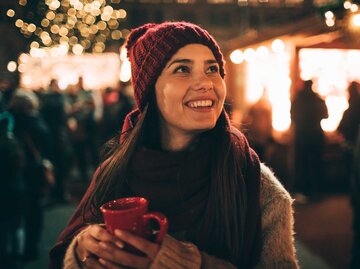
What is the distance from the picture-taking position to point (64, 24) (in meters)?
11.9

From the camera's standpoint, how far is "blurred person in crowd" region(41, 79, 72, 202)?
258 inches

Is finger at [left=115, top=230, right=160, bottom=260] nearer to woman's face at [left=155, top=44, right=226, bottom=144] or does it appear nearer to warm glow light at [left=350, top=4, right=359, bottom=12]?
woman's face at [left=155, top=44, right=226, bottom=144]

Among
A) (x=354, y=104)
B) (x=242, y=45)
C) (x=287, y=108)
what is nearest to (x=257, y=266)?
(x=354, y=104)

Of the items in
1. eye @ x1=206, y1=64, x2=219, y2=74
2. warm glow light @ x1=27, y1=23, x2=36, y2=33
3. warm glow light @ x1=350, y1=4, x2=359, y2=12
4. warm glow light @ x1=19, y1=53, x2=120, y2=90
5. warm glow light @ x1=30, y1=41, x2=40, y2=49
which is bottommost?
eye @ x1=206, y1=64, x2=219, y2=74

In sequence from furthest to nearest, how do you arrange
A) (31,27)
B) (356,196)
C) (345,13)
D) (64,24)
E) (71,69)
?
1. (71,69)
2. (64,24)
3. (31,27)
4. (345,13)
5. (356,196)

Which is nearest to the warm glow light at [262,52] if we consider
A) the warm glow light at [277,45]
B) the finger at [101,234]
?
the warm glow light at [277,45]

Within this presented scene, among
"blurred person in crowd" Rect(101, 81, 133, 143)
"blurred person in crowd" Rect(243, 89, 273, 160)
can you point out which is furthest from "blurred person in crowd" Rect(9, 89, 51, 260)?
"blurred person in crowd" Rect(243, 89, 273, 160)

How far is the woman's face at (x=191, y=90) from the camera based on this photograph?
4.99 ft

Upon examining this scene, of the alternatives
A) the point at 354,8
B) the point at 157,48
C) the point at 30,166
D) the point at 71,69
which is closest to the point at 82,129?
the point at 30,166

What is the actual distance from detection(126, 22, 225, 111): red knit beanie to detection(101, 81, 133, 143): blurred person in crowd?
5.39 metres

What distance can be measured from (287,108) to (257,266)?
271 inches

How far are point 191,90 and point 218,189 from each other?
0.43 meters

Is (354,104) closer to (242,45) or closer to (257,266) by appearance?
(257,266)

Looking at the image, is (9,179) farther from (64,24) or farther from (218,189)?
(64,24)
